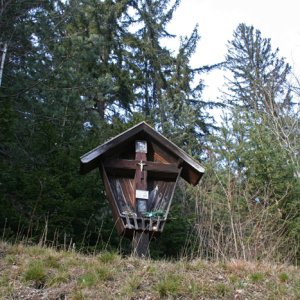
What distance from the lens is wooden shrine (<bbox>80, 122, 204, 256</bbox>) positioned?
750cm

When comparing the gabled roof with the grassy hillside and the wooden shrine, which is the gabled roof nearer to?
the wooden shrine

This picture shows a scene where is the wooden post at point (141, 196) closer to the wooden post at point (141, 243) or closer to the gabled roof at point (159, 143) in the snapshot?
the wooden post at point (141, 243)

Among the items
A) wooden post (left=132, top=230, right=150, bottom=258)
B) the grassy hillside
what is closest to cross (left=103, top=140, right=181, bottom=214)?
wooden post (left=132, top=230, right=150, bottom=258)

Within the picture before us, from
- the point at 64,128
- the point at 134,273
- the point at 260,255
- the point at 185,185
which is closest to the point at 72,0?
the point at 64,128

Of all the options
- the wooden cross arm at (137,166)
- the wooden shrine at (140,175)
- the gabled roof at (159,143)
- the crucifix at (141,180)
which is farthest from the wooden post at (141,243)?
the gabled roof at (159,143)

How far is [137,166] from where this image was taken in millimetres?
8078

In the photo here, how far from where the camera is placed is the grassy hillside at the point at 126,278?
18.4 feet

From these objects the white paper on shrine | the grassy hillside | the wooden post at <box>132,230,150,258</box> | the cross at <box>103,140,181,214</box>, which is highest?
the cross at <box>103,140,181,214</box>

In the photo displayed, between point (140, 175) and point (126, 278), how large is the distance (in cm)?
234

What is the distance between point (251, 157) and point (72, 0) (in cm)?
703

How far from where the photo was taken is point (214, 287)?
19.5ft

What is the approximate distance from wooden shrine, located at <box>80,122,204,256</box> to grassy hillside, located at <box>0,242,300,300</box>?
0.82 metres

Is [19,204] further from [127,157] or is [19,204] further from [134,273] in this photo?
[134,273]

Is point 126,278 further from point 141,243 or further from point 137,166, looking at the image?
point 137,166
